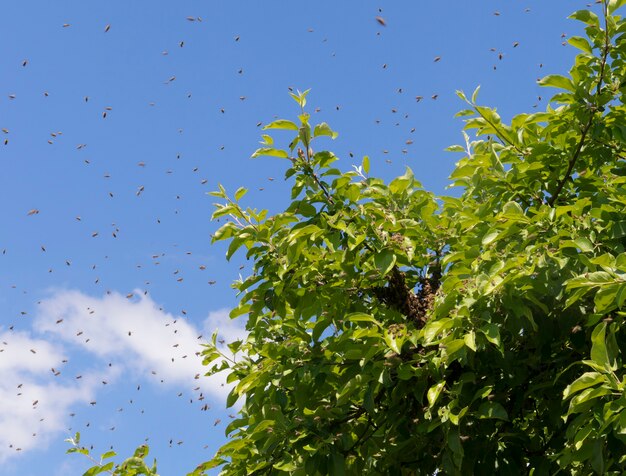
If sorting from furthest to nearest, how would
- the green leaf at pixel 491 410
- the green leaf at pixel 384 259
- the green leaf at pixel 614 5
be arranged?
the green leaf at pixel 384 259 → the green leaf at pixel 614 5 → the green leaf at pixel 491 410

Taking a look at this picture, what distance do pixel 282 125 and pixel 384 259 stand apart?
3.40 feet

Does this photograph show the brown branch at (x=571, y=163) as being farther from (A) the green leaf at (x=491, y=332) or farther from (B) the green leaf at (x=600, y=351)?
(B) the green leaf at (x=600, y=351)

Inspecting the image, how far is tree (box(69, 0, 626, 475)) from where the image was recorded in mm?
4508

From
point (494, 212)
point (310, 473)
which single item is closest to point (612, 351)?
point (494, 212)

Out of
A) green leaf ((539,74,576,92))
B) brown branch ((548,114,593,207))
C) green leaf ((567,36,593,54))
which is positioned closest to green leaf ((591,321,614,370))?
brown branch ((548,114,593,207))

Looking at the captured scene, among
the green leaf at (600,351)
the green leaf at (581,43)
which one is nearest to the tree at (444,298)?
Answer: the green leaf at (581,43)

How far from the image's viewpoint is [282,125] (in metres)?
4.88

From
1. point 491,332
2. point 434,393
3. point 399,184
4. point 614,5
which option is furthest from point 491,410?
point 614,5

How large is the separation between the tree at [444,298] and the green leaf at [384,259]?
0.01 meters

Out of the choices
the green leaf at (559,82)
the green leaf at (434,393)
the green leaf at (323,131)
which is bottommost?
the green leaf at (434,393)

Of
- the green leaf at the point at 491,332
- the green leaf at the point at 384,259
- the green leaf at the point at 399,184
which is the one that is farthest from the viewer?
the green leaf at the point at 399,184

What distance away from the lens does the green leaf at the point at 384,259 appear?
4777 millimetres

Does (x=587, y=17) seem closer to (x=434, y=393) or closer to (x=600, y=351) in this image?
(x=600, y=351)

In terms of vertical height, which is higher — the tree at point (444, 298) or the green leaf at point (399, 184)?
the green leaf at point (399, 184)
